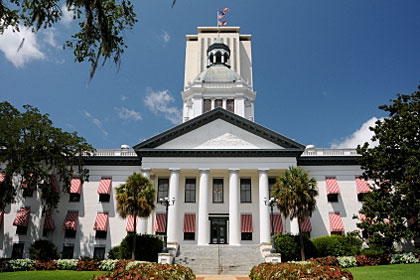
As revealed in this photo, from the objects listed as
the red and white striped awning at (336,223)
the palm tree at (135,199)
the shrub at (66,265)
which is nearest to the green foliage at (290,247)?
the red and white striped awning at (336,223)

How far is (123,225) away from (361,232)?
76.0 ft

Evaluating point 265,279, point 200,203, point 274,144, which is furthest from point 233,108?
point 265,279

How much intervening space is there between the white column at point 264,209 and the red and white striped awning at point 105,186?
49.8 feet

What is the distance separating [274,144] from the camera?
1302 inches

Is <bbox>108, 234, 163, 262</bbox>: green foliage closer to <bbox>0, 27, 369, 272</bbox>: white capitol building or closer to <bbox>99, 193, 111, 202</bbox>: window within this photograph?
<bbox>0, 27, 369, 272</bbox>: white capitol building

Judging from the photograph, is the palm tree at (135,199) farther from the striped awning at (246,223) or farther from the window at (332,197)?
the window at (332,197)

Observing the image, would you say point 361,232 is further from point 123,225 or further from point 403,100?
point 123,225

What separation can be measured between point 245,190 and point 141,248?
12.6m

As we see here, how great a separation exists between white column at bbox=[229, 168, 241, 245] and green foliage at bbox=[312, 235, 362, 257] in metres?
6.67

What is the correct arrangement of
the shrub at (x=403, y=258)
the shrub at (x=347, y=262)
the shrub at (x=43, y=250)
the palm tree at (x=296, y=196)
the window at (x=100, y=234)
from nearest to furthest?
the shrub at (x=403, y=258) < the shrub at (x=347, y=262) < the palm tree at (x=296, y=196) < the shrub at (x=43, y=250) < the window at (x=100, y=234)

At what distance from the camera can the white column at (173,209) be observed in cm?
2973

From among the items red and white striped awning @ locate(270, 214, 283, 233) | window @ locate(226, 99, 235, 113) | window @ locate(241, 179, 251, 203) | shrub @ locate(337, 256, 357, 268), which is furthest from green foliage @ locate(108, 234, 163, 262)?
window @ locate(226, 99, 235, 113)

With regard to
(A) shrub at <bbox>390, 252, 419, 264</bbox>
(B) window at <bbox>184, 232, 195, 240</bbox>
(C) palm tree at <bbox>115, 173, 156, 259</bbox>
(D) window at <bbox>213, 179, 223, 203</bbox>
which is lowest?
(A) shrub at <bbox>390, 252, 419, 264</bbox>

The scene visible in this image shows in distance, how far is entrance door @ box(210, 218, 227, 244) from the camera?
3306cm
